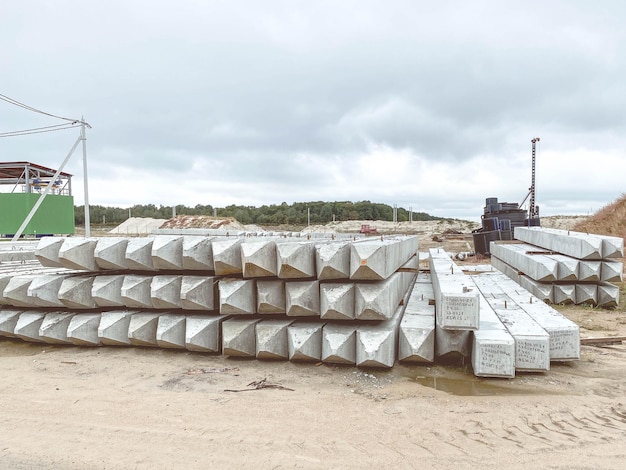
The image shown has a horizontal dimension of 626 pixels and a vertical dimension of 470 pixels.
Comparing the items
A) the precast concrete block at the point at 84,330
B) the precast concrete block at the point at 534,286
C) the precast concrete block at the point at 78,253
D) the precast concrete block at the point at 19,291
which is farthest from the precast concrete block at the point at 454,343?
the precast concrete block at the point at 19,291

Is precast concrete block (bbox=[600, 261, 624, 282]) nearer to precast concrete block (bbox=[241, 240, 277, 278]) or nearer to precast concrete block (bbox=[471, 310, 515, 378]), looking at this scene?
precast concrete block (bbox=[471, 310, 515, 378])

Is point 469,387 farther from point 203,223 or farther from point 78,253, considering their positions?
point 203,223

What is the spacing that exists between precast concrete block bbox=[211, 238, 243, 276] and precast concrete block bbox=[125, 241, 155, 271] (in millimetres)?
1009

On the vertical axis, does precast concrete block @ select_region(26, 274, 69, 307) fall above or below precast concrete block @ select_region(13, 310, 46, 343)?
above

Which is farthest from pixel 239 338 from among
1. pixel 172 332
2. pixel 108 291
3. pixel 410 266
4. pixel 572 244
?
pixel 572 244

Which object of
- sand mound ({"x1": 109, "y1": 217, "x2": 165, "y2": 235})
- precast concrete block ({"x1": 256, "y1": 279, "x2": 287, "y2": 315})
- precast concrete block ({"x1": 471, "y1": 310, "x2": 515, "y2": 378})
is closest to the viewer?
precast concrete block ({"x1": 471, "y1": 310, "x2": 515, "y2": 378})

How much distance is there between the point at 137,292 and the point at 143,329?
0.50 metres

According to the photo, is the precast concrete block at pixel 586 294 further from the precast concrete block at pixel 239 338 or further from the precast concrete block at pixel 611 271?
the precast concrete block at pixel 239 338

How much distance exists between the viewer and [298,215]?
54.7 meters

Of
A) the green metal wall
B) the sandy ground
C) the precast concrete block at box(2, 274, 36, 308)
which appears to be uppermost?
the green metal wall

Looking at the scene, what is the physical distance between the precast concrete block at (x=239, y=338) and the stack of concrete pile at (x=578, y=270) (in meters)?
5.85

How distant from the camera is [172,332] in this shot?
556 centimetres

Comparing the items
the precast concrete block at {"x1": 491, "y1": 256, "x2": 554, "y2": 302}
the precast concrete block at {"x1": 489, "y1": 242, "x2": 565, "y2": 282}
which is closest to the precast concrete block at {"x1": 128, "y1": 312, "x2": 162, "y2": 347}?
the precast concrete block at {"x1": 491, "y1": 256, "x2": 554, "y2": 302}

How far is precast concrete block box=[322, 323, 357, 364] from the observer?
493cm
